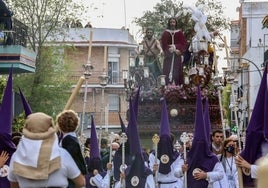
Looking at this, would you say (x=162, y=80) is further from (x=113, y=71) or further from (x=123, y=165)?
(x=113, y=71)

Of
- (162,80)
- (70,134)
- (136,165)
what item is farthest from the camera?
(162,80)

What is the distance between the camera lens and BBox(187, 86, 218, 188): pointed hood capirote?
15.0 metres

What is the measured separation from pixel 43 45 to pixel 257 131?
104 ft

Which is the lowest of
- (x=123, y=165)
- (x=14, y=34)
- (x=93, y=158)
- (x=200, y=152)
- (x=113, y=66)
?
(x=123, y=165)

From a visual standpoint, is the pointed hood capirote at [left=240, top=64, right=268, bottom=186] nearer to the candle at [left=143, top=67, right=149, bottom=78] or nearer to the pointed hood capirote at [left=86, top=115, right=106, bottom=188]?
the pointed hood capirote at [left=86, top=115, right=106, bottom=188]

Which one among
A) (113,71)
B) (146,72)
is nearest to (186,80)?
(146,72)

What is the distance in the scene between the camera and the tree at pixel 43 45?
42.2 m

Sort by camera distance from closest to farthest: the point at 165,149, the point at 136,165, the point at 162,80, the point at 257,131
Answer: the point at 257,131 < the point at 136,165 < the point at 165,149 < the point at 162,80

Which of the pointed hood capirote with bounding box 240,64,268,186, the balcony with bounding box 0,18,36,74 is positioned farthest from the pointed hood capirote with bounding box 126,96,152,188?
the balcony with bounding box 0,18,36,74

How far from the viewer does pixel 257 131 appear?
478 inches

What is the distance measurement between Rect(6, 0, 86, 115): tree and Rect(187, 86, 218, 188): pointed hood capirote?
26.9m

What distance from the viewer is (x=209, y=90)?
80.6ft

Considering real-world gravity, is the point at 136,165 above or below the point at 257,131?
below

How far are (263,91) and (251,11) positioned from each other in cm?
6552
